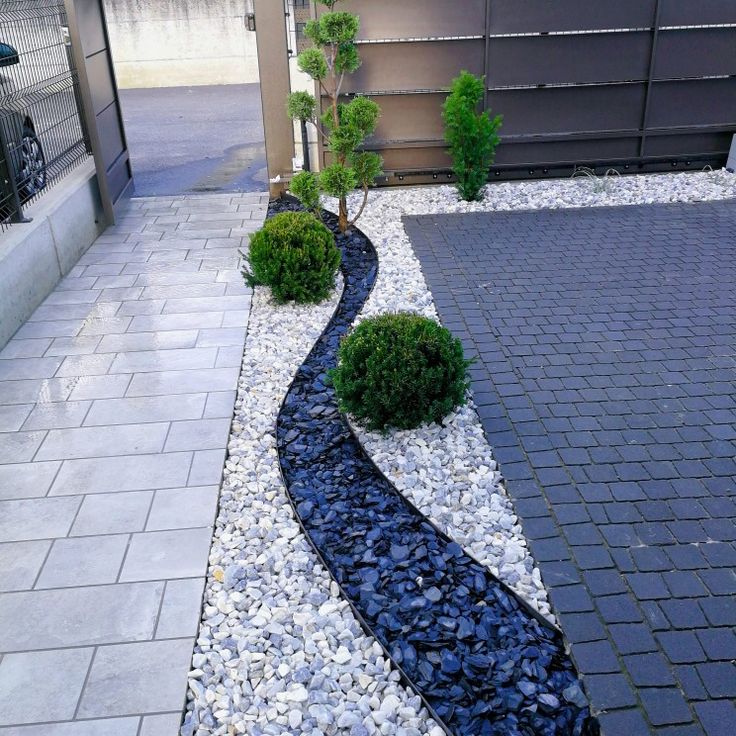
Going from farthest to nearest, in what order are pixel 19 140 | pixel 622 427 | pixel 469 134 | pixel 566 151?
pixel 566 151
pixel 469 134
pixel 19 140
pixel 622 427

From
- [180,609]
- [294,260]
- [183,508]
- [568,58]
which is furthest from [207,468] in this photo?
[568,58]

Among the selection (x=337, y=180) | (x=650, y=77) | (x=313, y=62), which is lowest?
(x=337, y=180)

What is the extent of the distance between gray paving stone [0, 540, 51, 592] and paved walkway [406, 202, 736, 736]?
2.25m

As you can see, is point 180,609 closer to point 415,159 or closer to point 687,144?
point 415,159

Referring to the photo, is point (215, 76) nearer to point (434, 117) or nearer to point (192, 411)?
point (434, 117)

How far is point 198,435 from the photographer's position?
4.57 meters

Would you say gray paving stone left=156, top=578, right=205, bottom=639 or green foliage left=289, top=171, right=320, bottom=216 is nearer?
gray paving stone left=156, top=578, right=205, bottom=639

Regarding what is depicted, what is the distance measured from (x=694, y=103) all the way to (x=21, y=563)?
9.01 m

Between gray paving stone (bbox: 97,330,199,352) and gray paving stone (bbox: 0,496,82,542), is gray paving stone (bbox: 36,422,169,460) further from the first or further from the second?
gray paving stone (bbox: 97,330,199,352)

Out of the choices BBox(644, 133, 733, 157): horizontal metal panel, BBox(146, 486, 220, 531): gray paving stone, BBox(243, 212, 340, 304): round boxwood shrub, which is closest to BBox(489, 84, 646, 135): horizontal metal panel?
BBox(644, 133, 733, 157): horizontal metal panel

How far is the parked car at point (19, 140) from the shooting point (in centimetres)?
638

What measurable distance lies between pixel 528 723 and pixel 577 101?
811 cm

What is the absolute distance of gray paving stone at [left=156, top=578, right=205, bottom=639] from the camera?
10.4 feet

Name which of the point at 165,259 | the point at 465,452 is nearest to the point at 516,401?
the point at 465,452
